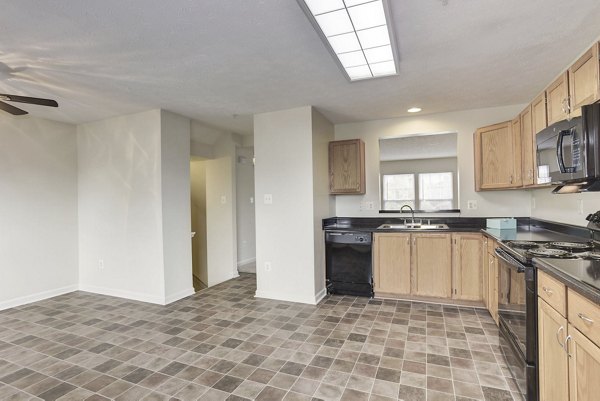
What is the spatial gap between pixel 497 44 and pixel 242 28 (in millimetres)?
1832

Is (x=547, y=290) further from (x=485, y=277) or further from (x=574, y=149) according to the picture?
(x=485, y=277)

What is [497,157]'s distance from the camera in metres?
3.48

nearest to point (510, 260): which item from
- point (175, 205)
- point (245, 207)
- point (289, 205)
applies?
point (289, 205)

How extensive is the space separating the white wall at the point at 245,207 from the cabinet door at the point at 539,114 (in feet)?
13.8

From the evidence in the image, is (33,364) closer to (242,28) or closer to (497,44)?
(242,28)

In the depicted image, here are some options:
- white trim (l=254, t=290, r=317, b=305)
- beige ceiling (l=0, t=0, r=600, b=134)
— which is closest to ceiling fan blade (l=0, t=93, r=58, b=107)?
beige ceiling (l=0, t=0, r=600, b=134)

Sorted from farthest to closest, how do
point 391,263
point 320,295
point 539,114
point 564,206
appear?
point 320,295
point 391,263
point 564,206
point 539,114

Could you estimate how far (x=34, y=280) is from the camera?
3982 mm

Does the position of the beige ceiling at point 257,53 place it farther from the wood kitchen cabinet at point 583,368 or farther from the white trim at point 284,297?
the white trim at point 284,297

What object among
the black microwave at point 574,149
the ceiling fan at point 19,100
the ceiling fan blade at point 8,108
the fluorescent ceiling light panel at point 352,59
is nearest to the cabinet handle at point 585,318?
the black microwave at point 574,149

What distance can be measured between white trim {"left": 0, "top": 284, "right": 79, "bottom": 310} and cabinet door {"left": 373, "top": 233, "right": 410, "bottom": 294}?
4.26 m

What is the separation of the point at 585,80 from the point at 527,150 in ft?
3.77

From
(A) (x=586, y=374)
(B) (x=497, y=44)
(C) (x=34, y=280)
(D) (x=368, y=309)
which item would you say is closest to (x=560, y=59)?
(B) (x=497, y=44)

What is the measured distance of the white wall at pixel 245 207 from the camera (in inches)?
223
